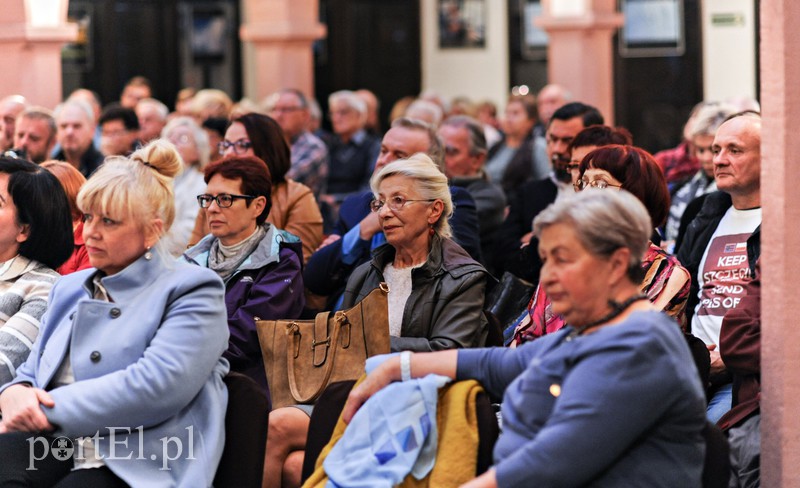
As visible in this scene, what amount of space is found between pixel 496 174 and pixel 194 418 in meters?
6.98

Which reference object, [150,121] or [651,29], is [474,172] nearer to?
[150,121]

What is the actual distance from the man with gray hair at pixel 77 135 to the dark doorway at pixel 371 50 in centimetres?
787

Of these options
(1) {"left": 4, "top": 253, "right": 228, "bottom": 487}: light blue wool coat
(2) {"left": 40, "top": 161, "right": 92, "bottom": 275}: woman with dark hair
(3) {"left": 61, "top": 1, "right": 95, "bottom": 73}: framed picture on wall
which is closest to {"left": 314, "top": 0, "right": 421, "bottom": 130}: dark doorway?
(3) {"left": 61, "top": 1, "right": 95, "bottom": 73}: framed picture on wall

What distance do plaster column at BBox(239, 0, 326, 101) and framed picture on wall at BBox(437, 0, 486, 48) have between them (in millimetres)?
4162

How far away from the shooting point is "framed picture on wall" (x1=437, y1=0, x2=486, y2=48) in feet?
54.3

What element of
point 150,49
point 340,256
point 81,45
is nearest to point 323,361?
point 340,256

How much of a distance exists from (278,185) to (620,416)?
3424mm

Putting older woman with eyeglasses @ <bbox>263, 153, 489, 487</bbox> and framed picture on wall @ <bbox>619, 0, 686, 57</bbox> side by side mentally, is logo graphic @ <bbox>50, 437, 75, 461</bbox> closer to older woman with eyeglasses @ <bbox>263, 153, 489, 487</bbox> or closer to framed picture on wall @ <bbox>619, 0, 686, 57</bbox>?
older woman with eyeglasses @ <bbox>263, 153, 489, 487</bbox>

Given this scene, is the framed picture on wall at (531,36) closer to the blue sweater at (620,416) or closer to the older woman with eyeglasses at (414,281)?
the older woman with eyeglasses at (414,281)

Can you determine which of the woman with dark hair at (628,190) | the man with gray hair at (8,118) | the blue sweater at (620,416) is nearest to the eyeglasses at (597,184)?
the woman with dark hair at (628,190)

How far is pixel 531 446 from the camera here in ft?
10.6

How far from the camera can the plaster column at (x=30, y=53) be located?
337 inches

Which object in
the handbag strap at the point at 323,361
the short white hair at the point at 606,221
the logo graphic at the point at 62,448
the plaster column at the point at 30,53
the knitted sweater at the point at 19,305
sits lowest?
the logo graphic at the point at 62,448

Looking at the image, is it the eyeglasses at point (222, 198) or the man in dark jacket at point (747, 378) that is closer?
the man in dark jacket at point (747, 378)
